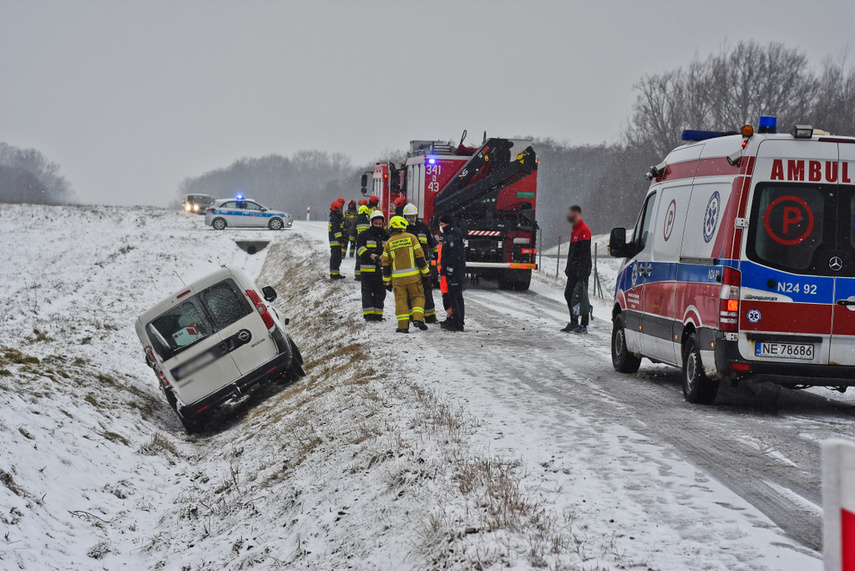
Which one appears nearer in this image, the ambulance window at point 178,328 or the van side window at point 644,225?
the van side window at point 644,225

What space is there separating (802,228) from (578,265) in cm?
625

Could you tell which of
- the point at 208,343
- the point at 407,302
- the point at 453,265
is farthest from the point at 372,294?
the point at 208,343

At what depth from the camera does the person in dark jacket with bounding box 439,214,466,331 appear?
44.2ft

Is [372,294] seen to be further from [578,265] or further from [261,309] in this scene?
[578,265]

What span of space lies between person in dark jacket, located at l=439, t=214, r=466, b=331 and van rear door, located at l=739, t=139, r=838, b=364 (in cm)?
645

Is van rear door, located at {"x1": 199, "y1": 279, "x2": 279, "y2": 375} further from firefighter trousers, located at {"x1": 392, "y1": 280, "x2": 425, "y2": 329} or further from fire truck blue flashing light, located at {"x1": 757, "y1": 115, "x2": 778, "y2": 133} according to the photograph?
fire truck blue flashing light, located at {"x1": 757, "y1": 115, "x2": 778, "y2": 133}

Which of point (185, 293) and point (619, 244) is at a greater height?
point (619, 244)

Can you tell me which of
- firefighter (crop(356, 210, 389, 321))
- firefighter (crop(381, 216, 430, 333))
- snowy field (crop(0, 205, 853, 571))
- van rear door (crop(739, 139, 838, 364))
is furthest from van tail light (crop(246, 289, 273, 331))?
van rear door (crop(739, 139, 838, 364))

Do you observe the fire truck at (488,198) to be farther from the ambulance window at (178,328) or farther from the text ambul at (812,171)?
the text ambul at (812,171)

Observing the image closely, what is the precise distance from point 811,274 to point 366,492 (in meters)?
4.32

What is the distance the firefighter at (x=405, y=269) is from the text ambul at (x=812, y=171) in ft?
A: 21.5

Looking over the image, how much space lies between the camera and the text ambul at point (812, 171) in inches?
287

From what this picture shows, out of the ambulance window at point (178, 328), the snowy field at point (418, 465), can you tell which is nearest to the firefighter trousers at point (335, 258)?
the snowy field at point (418, 465)

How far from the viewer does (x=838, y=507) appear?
7.68ft
